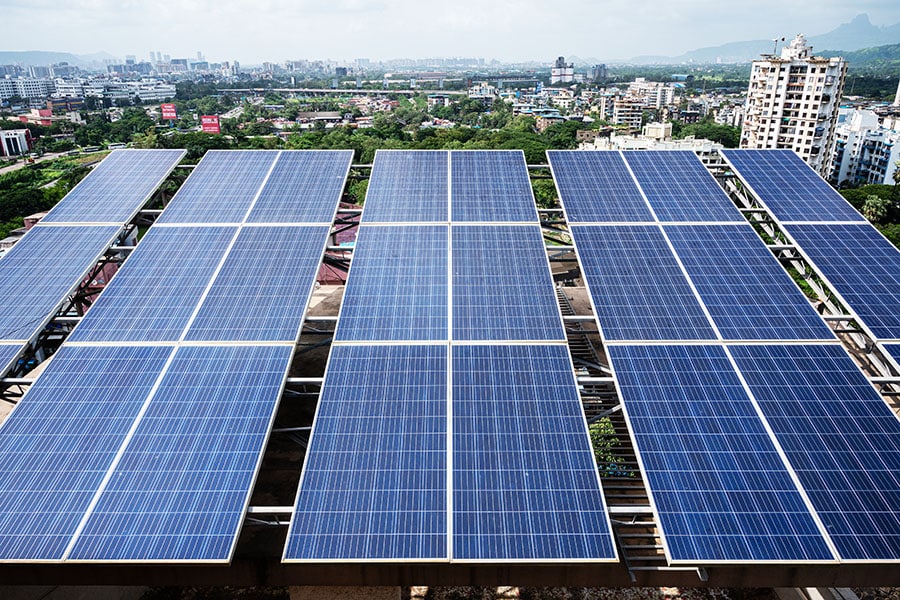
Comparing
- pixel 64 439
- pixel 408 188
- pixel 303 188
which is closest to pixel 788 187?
pixel 408 188

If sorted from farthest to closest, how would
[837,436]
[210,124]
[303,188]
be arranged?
[210,124] → [303,188] → [837,436]

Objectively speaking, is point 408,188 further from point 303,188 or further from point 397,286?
point 397,286

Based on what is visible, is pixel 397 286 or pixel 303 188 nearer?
pixel 397 286

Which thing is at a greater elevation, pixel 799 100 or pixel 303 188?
pixel 799 100

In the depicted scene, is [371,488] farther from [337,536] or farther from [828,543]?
[828,543]

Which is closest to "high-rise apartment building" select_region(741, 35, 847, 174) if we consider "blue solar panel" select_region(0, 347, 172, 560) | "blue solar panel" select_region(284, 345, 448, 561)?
"blue solar panel" select_region(284, 345, 448, 561)

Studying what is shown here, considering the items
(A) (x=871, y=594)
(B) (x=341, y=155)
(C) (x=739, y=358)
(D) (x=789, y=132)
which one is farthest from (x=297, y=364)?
(D) (x=789, y=132)

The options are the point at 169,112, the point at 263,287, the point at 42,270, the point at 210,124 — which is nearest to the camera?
the point at 263,287
